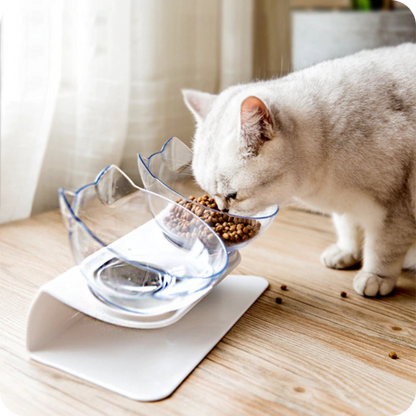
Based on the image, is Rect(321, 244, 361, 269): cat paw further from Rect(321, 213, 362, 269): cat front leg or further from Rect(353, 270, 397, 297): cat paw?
Rect(353, 270, 397, 297): cat paw

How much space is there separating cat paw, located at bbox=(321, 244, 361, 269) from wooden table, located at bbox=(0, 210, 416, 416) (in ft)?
0.07

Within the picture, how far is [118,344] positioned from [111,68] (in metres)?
1.03

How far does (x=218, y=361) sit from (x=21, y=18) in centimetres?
109

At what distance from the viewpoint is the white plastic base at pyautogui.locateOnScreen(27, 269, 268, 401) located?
0.86 meters

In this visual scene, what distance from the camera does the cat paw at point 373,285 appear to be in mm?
1154

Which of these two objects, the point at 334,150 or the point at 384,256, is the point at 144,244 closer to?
the point at 334,150

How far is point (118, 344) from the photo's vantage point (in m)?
0.94

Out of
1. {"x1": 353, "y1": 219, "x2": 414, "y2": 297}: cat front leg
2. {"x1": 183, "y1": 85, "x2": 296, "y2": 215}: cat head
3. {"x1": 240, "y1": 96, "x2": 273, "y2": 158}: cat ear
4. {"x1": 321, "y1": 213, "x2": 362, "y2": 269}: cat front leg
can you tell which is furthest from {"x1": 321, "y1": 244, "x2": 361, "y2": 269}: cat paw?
{"x1": 240, "y1": 96, "x2": 273, "y2": 158}: cat ear

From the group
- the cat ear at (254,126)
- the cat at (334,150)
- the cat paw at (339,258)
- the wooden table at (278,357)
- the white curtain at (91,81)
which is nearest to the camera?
the wooden table at (278,357)

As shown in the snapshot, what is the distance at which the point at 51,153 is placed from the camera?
165cm

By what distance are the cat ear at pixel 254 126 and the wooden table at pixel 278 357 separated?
1.21 ft

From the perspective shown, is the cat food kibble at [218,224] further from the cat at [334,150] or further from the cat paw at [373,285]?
the cat paw at [373,285]

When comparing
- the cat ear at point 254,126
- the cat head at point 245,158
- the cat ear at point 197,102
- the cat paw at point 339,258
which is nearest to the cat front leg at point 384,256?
the cat paw at point 339,258

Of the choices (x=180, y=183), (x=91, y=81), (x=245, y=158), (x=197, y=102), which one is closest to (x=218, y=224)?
(x=245, y=158)
